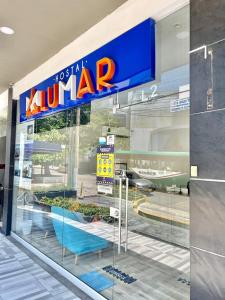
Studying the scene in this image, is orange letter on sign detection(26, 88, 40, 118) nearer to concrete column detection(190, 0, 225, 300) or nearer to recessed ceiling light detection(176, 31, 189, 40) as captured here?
recessed ceiling light detection(176, 31, 189, 40)

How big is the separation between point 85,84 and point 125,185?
1345mm

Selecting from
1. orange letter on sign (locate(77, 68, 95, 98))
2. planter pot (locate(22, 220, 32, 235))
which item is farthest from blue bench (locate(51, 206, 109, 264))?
orange letter on sign (locate(77, 68, 95, 98))

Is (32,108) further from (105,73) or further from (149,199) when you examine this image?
(149,199)

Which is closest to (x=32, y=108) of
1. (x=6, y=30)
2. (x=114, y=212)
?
(x=6, y=30)

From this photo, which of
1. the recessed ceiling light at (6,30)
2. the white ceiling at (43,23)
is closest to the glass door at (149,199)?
the white ceiling at (43,23)

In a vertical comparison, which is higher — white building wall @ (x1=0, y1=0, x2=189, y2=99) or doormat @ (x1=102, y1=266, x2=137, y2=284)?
white building wall @ (x1=0, y1=0, x2=189, y2=99)

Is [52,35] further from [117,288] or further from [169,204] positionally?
[117,288]

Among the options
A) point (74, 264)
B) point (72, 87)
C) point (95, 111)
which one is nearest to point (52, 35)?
point (72, 87)

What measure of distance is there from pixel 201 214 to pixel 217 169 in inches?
13.2

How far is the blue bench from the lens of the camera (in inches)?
128

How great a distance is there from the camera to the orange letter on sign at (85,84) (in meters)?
2.96

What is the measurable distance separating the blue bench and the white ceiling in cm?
239

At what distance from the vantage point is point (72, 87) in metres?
3.31

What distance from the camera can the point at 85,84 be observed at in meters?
3.06
